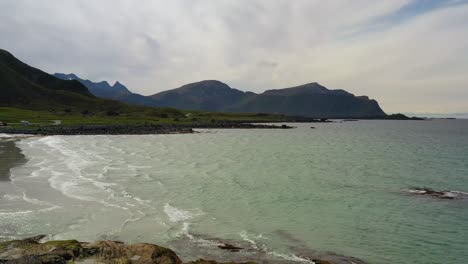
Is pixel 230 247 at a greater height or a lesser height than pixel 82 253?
lesser

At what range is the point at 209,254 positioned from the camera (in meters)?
18.8

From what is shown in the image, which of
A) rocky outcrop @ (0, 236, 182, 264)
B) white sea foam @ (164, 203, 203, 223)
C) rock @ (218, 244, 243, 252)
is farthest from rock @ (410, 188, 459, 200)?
rocky outcrop @ (0, 236, 182, 264)

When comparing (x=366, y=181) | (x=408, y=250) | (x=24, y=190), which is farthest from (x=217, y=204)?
(x=366, y=181)

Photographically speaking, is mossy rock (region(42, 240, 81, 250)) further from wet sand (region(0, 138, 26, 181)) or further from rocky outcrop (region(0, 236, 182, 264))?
wet sand (region(0, 138, 26, 181))

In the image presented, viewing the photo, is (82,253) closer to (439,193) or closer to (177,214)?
(177,214)

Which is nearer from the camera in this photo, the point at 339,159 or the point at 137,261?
the point at 137,261

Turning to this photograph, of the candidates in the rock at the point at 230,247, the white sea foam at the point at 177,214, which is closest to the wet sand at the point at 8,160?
the white sea foam at the point at 177,214

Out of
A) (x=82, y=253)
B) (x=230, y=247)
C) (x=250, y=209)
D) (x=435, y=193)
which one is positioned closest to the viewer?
(x=82, y=253)

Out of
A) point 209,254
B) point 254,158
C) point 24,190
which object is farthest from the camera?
point 254,158

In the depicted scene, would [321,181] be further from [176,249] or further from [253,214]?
[176,249]

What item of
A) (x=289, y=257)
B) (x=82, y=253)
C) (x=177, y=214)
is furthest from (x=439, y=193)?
(x=82, y=253)

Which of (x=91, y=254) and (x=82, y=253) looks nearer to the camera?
(x=82, y=253)

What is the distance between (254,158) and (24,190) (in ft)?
129

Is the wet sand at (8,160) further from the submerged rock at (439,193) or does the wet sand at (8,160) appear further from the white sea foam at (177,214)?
Answer: the submerged rock at (439,193)
